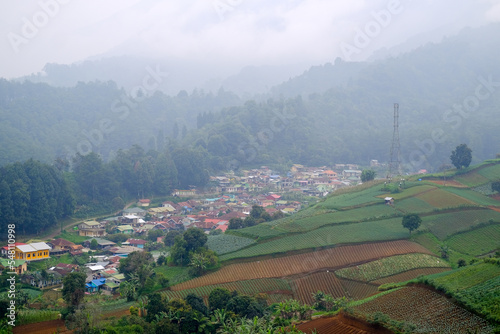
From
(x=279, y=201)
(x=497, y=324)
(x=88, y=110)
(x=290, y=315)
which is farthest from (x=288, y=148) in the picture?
(x=497, y=324)

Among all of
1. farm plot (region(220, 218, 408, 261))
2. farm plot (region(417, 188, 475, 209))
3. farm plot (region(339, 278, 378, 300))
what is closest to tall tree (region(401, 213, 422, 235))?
farm plot (region(220, 218, 408, 261))

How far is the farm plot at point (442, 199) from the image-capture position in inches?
1252

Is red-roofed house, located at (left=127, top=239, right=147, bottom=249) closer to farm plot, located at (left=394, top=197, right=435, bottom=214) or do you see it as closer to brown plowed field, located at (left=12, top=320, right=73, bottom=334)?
brown plowed field, located at (left=12, top=320, right=73, bottom=334)

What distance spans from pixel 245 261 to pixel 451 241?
11.7 meters

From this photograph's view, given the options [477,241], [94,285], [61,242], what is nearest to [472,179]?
[477,241]

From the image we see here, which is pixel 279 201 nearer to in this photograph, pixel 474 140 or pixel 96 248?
pixel 96 248

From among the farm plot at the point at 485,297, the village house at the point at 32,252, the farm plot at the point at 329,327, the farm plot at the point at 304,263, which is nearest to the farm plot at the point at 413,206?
the farm plot at the point at 304,263

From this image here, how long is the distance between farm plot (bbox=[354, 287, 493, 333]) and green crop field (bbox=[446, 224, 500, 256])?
9563mm

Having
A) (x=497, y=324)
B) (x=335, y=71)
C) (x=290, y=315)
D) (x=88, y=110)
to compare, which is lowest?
(x=290, y=315)

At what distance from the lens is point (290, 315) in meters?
20.1
